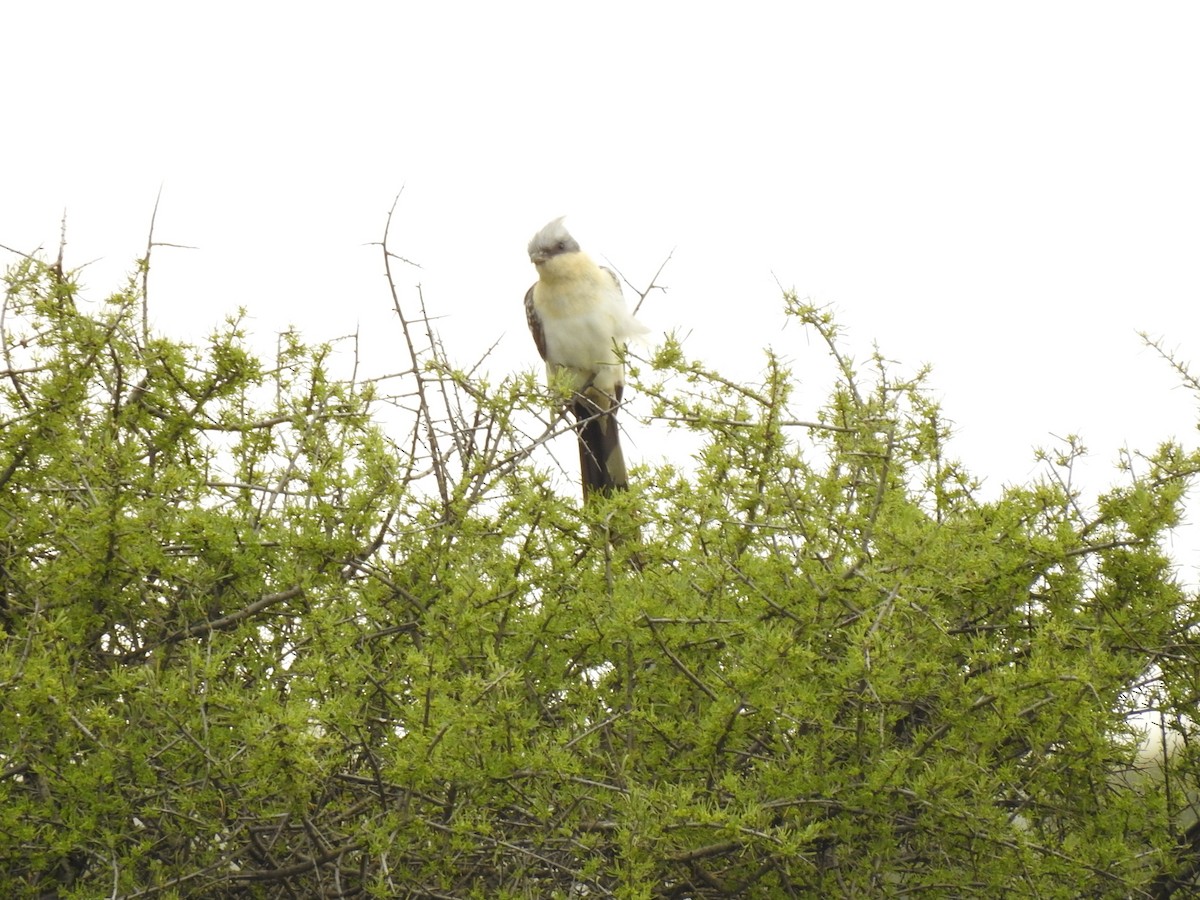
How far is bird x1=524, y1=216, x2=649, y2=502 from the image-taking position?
571cm

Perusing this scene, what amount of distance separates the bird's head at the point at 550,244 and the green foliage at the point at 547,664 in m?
2.84

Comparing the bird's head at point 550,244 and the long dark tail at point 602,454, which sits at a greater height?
the bird's head at point 550,244

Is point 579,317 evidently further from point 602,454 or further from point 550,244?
point 602,454

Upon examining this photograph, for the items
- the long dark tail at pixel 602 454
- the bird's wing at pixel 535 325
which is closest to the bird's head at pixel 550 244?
the bird's wing at pixel 535 325

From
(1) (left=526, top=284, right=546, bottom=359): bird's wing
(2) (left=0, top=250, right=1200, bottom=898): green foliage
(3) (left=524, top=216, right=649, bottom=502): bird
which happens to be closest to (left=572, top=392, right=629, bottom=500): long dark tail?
(3) (left=524, top=216, right=649, bottom=502): bird

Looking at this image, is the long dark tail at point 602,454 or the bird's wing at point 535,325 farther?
the bird's wing at point 535,325

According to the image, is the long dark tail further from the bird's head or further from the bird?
the bird's head

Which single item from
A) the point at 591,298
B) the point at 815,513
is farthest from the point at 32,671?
the point at 591,298

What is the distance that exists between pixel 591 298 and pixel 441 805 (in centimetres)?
358

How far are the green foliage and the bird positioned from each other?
2647 millimetres

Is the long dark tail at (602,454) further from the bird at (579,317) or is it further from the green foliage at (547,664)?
the green foliage at (547,664)

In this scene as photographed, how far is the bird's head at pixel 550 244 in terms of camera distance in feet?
19.2

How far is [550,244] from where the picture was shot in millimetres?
5867

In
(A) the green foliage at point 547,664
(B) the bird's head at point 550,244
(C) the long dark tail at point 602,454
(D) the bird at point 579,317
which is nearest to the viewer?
(A) the green foliage at point 547,664
